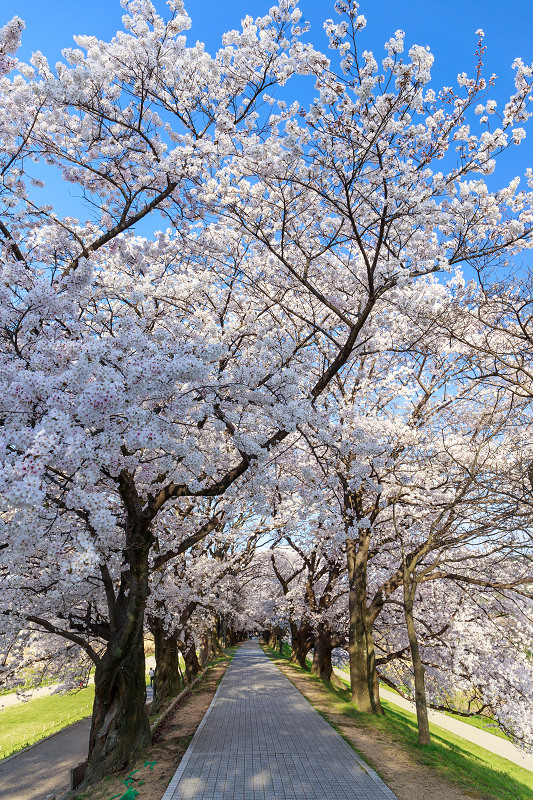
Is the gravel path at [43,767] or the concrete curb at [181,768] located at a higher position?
the concrete curb at [181,768]

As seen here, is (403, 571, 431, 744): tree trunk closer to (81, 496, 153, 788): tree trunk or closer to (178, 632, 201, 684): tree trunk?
(81, 496, 153, 788): tree trunk

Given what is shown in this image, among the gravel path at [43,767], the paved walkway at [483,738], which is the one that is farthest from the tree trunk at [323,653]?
the gravel path at [43,767]

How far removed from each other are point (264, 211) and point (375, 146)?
2.29m

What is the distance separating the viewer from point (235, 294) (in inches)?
409

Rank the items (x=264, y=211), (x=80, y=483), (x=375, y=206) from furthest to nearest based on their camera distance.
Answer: (x=264, y=211), (x=375, y=206), (x=80, y=483)

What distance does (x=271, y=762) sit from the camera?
762 centimetres

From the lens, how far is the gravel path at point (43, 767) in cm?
1112

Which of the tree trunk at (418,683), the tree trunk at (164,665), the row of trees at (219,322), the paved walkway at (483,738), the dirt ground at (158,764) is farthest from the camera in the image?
the paved walkway at (483,738)

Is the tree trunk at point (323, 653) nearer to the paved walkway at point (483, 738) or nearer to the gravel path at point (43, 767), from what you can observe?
the paved walkway at point (483, 738)

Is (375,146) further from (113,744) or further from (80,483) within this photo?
(113,744)

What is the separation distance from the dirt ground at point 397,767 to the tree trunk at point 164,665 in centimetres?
518

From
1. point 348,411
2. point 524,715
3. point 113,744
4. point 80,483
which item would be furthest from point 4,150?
point 524,715

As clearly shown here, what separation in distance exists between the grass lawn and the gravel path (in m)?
1.04

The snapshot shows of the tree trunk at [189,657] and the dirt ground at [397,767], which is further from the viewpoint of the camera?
the tree trunk at [189,657]
